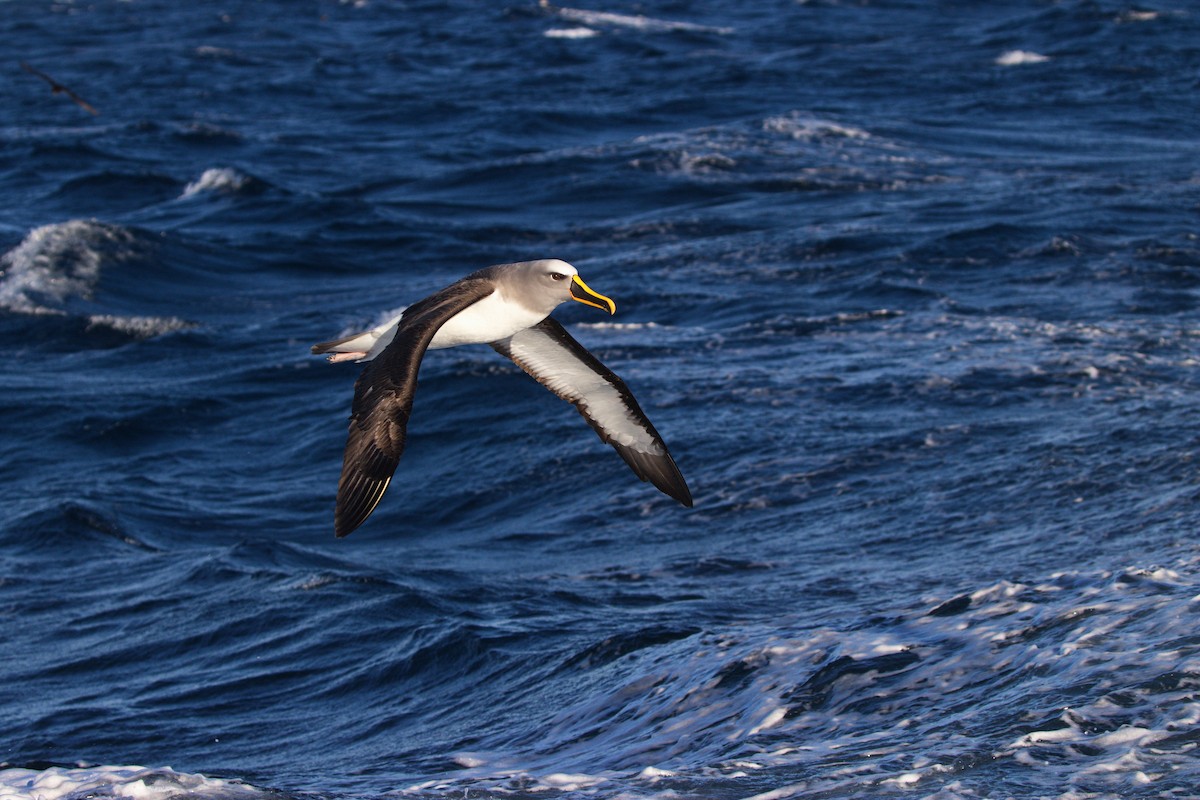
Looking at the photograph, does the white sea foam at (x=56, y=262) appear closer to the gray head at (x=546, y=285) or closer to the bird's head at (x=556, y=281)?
the gray head at (x=546, y=285)

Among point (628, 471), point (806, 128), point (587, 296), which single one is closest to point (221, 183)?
point (806, 128)

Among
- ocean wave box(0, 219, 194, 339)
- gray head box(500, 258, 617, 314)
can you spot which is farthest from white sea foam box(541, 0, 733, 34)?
gray head box(500, 258, 617, 314)

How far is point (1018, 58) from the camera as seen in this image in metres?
39.9

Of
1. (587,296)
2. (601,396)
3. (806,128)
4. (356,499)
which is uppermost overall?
(587,296)

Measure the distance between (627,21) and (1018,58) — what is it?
17110 mm

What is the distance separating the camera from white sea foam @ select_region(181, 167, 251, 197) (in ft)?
101

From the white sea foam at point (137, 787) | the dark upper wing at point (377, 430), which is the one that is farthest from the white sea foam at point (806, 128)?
the dark upper wing at point (377, 430)

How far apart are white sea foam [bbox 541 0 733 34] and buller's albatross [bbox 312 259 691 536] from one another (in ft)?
133

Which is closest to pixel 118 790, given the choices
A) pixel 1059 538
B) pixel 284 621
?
pixel 284 621

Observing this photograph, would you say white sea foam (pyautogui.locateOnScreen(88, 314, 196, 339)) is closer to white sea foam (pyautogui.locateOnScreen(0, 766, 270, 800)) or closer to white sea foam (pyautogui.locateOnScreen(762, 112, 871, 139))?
white sea foam (pyautogui.locateOnScreen(0, 766, 270, 800))

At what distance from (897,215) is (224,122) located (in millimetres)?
19699

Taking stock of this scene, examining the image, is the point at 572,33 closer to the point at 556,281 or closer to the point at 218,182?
the point at 218,182

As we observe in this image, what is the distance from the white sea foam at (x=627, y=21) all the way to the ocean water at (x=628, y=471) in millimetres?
13451

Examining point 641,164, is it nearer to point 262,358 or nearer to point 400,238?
point 400,238
